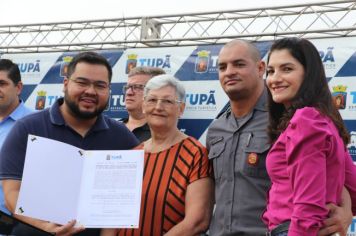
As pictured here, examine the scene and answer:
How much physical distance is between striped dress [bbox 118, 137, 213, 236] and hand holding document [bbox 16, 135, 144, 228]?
0.20m

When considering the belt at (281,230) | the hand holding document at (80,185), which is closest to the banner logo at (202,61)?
the hand holding document at (80,185)

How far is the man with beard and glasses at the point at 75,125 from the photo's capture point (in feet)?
8.10

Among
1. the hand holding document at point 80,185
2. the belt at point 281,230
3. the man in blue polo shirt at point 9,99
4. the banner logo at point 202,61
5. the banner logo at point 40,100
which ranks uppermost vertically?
the banner logo at point 202,61

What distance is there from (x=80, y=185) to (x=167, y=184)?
1.41 feet

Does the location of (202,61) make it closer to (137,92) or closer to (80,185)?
(137,92)

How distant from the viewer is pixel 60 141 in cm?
252

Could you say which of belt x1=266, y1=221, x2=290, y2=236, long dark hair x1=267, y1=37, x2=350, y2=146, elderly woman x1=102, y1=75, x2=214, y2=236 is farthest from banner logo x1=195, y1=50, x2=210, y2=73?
belt x1=266, y1=221, x2=290, y2=236

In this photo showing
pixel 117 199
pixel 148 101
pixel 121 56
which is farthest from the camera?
pixel 121 56

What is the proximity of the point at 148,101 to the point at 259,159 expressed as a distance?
668mm

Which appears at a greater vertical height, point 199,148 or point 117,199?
point 199,148

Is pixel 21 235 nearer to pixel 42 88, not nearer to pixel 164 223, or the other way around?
pixel 164 223

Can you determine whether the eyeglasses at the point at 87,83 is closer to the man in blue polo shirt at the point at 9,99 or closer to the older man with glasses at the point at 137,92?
the older man with glasses at the point at 137,92

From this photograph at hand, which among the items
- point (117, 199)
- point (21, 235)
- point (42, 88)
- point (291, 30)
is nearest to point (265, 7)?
point (291, 30)

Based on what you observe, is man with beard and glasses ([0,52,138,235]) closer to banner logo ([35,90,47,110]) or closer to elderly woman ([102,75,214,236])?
elderly woman ([102,75,214,236])
